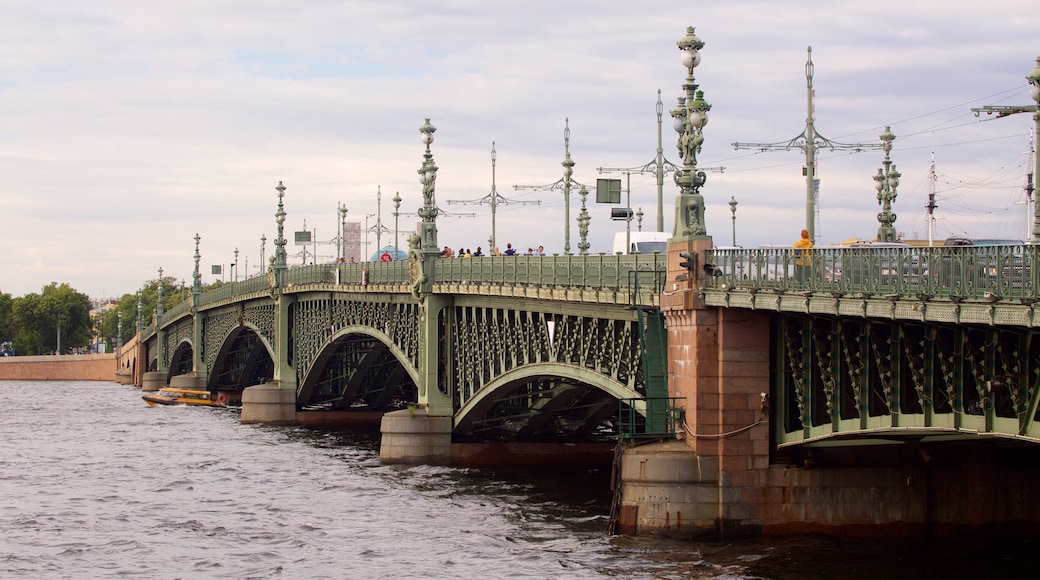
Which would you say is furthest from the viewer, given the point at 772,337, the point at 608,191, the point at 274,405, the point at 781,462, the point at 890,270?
the point at 274,405

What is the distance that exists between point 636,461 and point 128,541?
1429 centimetres

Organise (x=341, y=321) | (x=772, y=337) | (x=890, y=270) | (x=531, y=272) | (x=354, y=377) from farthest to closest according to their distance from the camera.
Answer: (x=354, y=377) → (x=341, y=321) → (x=531, y=272) → (x=772, y=337) → (x=890, y=270)

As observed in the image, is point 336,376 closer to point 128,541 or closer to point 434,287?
point 434,287

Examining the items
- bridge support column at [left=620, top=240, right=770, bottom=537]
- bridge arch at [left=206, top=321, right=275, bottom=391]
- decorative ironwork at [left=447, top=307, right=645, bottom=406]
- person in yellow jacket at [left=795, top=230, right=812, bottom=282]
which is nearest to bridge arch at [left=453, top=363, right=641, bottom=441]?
decorative ironwork at [left=447, top=307, right=645, bottom=406]

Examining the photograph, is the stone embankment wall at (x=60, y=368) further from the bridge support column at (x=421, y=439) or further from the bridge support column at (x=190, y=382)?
the bridge support column at (x=421, y=439)

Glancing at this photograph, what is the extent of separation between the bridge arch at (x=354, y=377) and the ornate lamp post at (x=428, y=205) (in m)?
10.6

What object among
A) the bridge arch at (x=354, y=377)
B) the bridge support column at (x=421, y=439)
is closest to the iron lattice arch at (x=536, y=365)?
the bridge support column at (x=421, y=439)

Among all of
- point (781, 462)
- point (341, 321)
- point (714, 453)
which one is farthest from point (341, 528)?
point (341, 321)

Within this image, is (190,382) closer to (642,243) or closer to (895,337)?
(642,243)

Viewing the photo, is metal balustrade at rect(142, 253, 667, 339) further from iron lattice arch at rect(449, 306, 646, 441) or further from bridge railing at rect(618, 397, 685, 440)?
bridge railing at rect(618, 397, 685, 440)

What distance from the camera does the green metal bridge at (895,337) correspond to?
23.2 metres

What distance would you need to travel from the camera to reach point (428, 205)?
180 ft

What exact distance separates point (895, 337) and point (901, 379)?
3.79 feet

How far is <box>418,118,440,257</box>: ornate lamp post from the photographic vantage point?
53.4 meters
